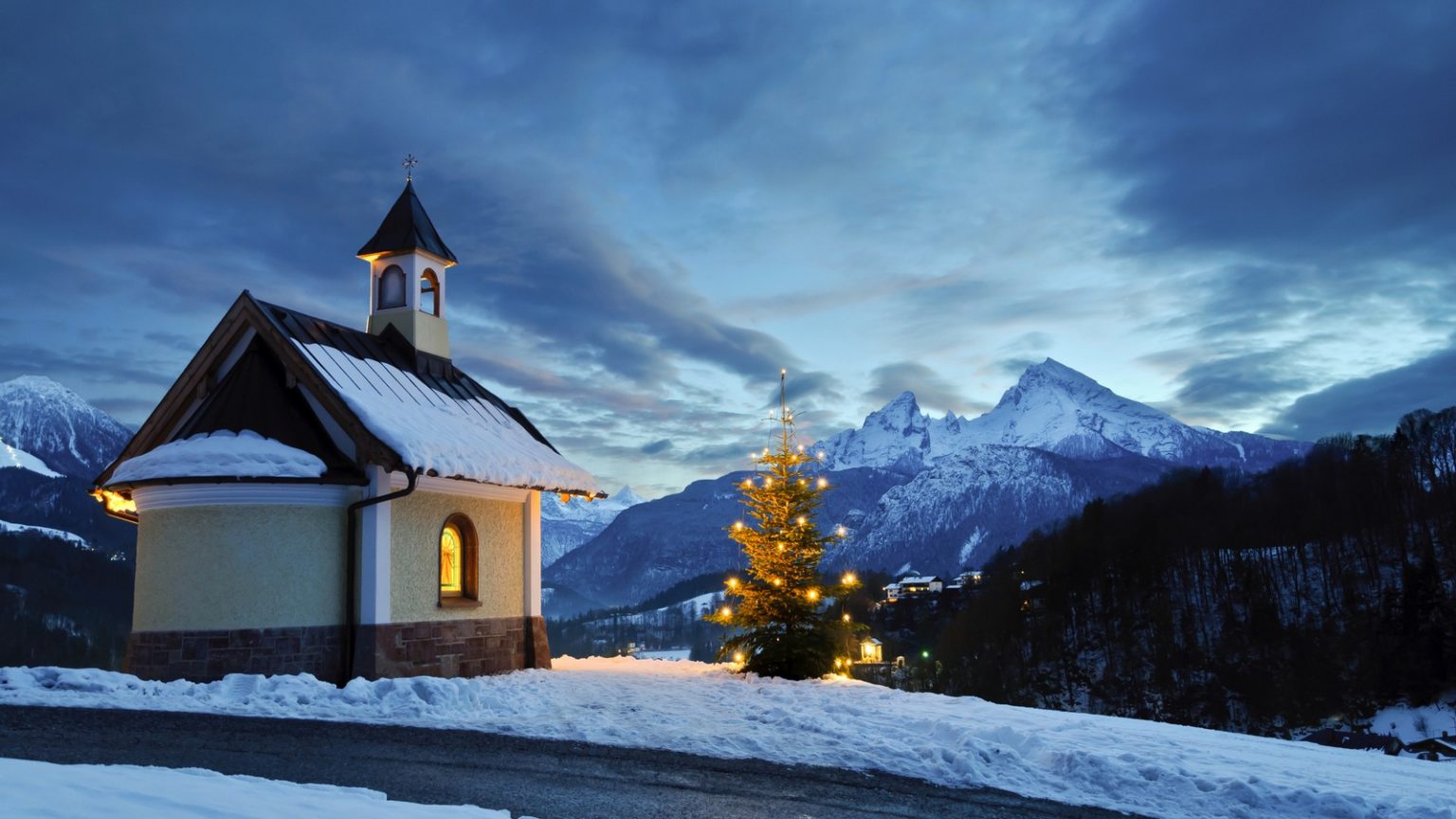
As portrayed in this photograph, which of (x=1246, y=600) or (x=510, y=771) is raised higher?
(x=510, y=771)

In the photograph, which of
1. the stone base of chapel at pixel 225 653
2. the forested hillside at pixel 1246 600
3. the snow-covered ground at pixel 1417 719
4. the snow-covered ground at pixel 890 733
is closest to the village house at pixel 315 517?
the stone base of chapel at pixel 225 653

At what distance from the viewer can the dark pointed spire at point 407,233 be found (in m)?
22.5

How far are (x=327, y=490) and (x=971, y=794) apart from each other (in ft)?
38.8

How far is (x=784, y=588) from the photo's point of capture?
62.0ft

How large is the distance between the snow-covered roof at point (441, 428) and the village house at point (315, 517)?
50 millimetres

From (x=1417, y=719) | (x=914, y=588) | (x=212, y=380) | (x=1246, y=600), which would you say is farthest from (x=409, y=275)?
(x=914, y=588)

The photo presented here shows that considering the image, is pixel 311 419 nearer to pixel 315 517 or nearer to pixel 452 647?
pixel 315 517

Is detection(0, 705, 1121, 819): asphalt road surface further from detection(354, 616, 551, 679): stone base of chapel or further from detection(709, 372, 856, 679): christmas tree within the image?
detection(709, 372, 856, 679): christmas tree

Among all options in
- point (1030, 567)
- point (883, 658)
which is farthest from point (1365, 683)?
point (883, 658)

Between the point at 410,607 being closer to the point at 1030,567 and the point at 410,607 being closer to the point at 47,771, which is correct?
the point at 47,771

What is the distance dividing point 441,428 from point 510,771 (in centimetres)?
1056

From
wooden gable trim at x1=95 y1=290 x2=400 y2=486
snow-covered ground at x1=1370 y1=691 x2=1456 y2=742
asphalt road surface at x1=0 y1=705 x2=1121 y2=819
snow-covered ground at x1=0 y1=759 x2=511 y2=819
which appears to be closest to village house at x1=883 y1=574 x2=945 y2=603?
snow-covered ground at x1=1370 y1=691 x2=1456 y2=742

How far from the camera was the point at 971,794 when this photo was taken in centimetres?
905

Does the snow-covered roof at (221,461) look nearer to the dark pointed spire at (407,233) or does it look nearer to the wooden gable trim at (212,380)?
the wooden gable trim at (212,380)
